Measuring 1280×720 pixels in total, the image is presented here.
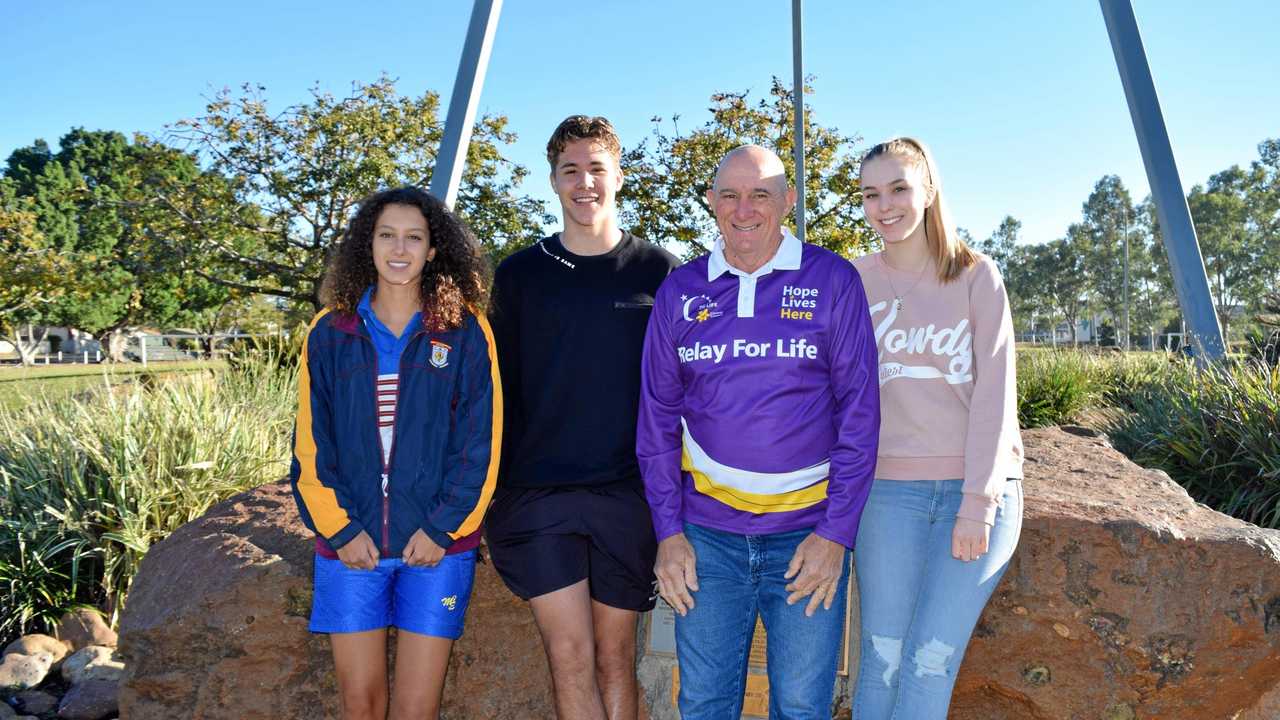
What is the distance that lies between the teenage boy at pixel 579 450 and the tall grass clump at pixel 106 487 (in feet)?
A: 10.6

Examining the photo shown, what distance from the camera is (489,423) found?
2805 mm

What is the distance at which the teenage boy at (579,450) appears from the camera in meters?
2.75

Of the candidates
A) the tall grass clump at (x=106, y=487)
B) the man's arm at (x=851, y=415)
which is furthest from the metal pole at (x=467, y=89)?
the man's arm at (x=851, y=415)

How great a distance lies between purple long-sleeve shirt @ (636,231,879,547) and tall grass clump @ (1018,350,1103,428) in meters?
8.34

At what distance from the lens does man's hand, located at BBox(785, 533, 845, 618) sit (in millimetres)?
2430

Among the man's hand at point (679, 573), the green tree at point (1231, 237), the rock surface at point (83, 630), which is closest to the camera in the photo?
the man's hand at point (679, 573)

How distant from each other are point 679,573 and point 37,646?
4191 mm

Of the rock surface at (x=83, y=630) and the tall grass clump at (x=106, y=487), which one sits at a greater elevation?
the tall grass clump at (x=106, y=487)

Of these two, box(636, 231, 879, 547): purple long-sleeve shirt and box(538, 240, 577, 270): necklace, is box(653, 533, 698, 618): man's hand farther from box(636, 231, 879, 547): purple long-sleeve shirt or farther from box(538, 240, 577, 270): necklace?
box(538, 240, 577, 270): necklace

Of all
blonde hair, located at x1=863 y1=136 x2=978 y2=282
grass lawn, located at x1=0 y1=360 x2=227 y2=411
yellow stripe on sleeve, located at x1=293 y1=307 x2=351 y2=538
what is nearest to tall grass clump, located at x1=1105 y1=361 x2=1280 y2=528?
blonde hair, located at x1=863 y1=136 x2=978 y2=282

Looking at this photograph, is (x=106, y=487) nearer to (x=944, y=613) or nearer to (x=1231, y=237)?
(x=944, y=613)

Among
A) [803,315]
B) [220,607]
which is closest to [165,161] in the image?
[220,607]

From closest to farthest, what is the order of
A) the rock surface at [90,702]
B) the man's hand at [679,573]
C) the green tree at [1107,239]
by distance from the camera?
the man's hand at [679,573]
the rock surface at [90,702]
the green tree at [1107,239]

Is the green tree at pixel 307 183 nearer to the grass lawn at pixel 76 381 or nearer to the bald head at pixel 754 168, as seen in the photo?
the grass lawn at pixel 76 381
